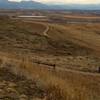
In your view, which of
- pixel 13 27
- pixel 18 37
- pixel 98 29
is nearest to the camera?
pixel 18 37

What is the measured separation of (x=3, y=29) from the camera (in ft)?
178

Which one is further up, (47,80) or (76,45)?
(47,80)

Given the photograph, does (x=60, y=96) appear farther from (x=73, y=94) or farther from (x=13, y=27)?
(x=13, y=27)

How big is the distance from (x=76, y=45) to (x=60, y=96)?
4402 cm

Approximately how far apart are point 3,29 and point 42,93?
4481 centimetres

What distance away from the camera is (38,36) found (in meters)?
53.8

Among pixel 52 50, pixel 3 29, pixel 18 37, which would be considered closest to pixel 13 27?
pixel 3 29

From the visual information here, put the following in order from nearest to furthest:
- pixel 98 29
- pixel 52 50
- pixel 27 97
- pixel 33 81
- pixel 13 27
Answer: pixel 27 97
pixel 33 81
pixel 52 50
pixel 13 27
pixel 98 29

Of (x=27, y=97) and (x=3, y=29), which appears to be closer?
(x=27, y=97)

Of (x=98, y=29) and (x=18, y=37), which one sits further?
(x=98, y=29)

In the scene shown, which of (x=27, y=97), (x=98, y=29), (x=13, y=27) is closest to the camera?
(x=27, y=97)

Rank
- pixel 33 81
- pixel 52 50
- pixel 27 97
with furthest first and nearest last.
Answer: pixel 52 50, pixel 33 81, pixel 27 97

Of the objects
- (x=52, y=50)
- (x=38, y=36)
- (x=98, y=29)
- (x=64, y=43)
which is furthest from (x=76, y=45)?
(x=98, y=29)

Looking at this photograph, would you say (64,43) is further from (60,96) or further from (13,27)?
(60,96)
